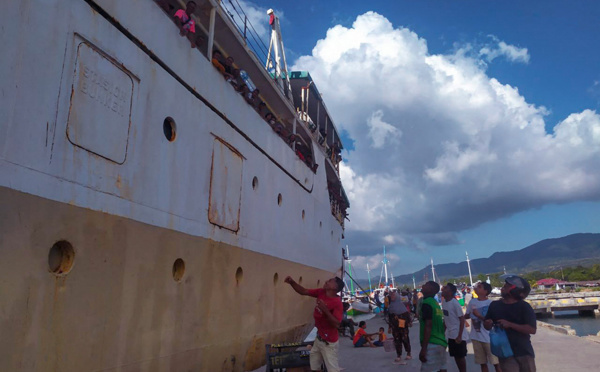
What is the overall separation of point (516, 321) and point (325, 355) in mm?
1937

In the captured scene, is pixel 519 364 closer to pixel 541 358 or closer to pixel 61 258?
pixel 61 258

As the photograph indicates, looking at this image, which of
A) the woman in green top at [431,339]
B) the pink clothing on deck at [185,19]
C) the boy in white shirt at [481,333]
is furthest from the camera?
the pink clothing on deck at [185,19]

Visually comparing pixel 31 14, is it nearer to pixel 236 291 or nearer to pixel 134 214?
pixel 134 214

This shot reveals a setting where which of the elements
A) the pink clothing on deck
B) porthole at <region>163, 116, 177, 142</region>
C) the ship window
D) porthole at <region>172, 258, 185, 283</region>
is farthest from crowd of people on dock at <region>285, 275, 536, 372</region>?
the pink clothing on deck

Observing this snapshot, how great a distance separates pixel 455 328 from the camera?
18.6 feet

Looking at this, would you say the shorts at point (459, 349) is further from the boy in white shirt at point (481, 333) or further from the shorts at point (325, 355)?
the shorts at point (325, 355)

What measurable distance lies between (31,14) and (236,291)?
15.7 feet

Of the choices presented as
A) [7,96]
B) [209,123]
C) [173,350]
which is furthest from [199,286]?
[7,96]

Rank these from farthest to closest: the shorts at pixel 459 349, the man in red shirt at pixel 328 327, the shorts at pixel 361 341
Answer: the shorts at pixel 361 341
the shorts at pixel 459 349
the man in red shirt at pixel 328 327

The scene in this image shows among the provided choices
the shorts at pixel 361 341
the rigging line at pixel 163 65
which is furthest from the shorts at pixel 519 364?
the shorts at pixel 361 341

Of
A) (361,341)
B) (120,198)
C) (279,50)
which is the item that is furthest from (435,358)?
(279,50)

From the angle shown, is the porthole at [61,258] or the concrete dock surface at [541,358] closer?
the porthole at [61,258]

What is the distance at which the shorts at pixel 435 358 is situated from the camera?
16.1 ft

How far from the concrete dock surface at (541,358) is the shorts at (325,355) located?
9.34ft
